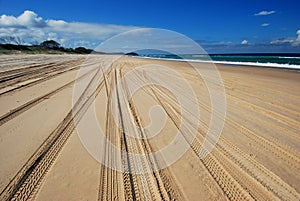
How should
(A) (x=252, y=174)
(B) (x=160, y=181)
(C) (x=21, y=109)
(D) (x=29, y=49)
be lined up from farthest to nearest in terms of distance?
(D) (x=29, y=49), (C) (x=21, y=109), (A) (x=252, y=174), (B) (x=160, y=181)

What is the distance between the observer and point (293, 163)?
3330 mm

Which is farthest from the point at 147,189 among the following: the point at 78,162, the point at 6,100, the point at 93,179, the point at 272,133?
the point at 6,100

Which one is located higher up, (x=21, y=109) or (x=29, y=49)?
(x=21, y=109)

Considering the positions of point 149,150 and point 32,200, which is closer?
point 32,200

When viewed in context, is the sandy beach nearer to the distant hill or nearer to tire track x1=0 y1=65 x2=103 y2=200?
tire track x1=0 y1=65 x2=103 y2=200

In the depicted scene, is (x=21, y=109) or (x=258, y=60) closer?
(x=21, y=109)

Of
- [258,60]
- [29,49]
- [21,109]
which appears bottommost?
[29,49]

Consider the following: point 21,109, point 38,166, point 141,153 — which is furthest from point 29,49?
point 141,153

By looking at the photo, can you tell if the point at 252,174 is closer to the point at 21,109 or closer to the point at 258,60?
the point at 21,109

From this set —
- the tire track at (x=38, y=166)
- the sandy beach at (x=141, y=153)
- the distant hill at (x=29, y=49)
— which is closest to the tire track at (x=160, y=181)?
the sandy beach at (x=141, y=153)

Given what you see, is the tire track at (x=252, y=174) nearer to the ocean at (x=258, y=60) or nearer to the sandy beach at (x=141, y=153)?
the sandy beach at (x=141, y=153)

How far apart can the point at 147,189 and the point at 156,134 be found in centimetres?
173

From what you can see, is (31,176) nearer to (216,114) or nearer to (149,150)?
(149,150)

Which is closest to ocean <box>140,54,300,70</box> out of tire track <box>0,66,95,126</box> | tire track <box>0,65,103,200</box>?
tire track <box>0,66,95,126</box>
